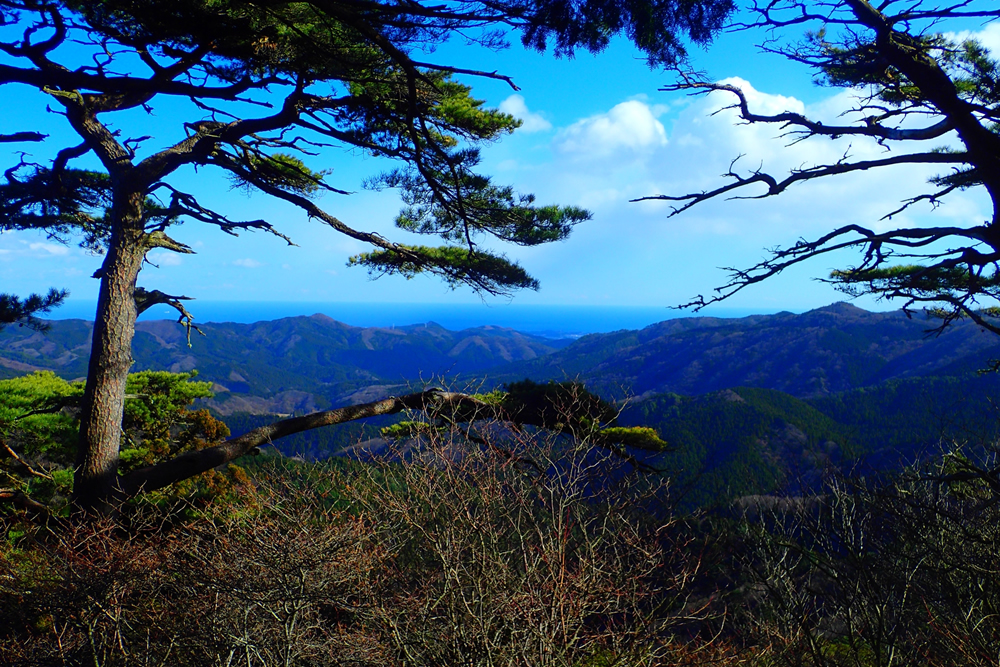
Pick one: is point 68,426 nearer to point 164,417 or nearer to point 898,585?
point 164,417

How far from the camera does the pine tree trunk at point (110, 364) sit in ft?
20.4

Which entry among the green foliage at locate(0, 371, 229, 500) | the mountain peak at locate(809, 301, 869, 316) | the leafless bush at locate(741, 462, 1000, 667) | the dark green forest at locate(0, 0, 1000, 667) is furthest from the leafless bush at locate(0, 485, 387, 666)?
the mountain peak at locate(809, 301, 869, 316)

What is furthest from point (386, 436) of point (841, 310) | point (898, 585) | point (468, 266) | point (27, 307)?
point (841, 310)

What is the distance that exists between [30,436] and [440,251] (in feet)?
25.8

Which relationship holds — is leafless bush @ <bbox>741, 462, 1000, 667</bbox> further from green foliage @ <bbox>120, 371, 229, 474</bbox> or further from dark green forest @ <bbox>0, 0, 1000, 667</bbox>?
green foliage @ <bbox>120, 371, 229, 474</bbox>

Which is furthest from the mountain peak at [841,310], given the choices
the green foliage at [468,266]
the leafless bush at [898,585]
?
the green foliage at [468,266]

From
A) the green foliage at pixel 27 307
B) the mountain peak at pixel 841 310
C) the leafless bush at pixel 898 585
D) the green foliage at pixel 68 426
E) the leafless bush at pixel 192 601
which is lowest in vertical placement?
the leafless bush at pixel 898 585

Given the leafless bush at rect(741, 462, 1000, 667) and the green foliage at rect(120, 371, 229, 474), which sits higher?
the green foliage at rect(120, 371, 229, 474)

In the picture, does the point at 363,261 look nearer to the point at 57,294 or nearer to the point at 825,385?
the point at 57,294

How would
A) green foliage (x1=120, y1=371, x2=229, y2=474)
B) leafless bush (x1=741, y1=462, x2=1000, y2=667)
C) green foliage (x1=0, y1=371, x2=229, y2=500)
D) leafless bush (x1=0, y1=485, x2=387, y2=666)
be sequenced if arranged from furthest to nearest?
green foliage (x1=120, y1=371, x2=229, y2=474) → green foliage (x1=0, y1=371, x2=229, y2=500) → leafless bush (x1=741, y1=462, x2=1000, y2=667) → leafless bush (x1=0, y1=485, x2=387, y2=666)

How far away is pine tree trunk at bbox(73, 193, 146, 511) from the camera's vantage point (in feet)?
20.4

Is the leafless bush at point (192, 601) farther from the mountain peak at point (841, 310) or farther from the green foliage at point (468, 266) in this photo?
the mountain peak at point (841, 310)

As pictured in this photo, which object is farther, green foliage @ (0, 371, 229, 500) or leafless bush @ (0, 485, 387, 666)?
green foliage @ (0, 371, 229, 500)

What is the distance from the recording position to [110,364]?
638cm
